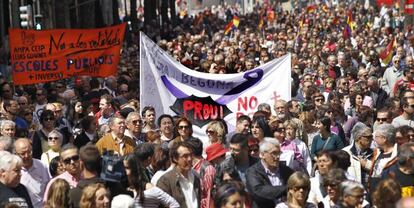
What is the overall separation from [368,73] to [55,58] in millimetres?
5060

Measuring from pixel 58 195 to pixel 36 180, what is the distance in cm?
189

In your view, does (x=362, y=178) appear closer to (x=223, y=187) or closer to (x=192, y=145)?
(x=192, y=145)

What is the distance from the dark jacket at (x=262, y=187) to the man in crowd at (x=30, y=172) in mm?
1717

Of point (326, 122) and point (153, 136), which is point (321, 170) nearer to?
point (153, 136)

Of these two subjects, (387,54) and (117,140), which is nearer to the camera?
(117,140)

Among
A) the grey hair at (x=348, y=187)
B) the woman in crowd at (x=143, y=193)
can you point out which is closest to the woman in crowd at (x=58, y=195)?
the woman in crowd at (x=143, y=193)

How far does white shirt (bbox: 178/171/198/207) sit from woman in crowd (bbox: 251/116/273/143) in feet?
8.07

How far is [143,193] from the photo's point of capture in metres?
10.8

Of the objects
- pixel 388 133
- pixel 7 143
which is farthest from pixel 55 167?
pixel 388 133

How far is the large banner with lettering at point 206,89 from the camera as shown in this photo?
1692cm

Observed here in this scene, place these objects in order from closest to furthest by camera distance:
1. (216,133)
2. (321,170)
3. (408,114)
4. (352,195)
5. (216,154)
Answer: (352,195), (321,170), (216,154), (216,133), (408,114)

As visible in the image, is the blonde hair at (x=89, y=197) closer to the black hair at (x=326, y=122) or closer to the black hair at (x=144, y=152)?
the black hair at (x=144, y=152)

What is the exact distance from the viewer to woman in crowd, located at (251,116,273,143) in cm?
1393

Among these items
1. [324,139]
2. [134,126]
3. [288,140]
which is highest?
[134,126]
